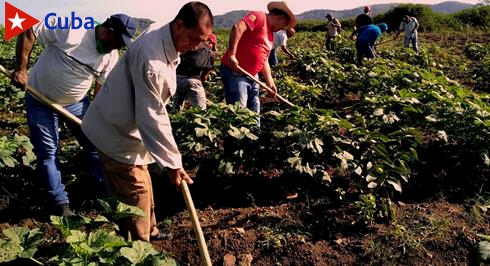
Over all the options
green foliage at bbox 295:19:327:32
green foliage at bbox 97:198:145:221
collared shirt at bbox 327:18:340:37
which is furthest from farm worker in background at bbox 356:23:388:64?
green foliage at bbox 295:19:327:32

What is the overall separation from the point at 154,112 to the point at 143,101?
0.07m

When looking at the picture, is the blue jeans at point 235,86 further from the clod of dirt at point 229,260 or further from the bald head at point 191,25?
the bald head at point 191,25

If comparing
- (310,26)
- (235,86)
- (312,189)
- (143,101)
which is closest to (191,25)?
(143,101)

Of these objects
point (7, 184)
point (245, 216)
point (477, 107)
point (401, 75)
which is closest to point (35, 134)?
point (7, 184)

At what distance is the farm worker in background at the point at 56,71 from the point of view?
9.50 feet

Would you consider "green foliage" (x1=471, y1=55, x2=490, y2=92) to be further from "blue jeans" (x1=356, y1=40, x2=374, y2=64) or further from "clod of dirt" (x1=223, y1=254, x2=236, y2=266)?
"clod of dirt" (x1=223, y1=254, x2=236, y2=266)

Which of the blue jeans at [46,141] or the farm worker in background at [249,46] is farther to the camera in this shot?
the farm worker in background at [249,46]

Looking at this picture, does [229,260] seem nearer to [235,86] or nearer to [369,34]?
[235,86]

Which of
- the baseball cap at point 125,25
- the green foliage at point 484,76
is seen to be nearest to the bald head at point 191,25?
the baseball cap at point 125,25

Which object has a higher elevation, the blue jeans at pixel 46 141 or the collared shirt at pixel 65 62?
the collared shirt at pixel 65 62

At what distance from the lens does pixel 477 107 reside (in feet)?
12.5

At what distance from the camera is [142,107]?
Result: 219cm

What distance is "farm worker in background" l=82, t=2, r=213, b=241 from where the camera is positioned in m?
2.15

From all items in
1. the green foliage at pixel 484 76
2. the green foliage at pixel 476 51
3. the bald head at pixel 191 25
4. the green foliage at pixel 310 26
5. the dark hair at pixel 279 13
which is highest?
the bald head at pixel 191 25
